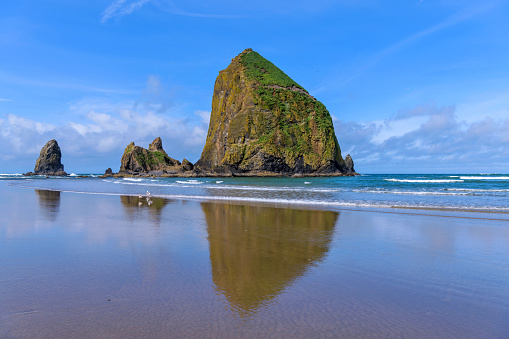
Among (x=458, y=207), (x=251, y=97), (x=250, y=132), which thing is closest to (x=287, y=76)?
(x=251, y=97)

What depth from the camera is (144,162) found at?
101125 mm

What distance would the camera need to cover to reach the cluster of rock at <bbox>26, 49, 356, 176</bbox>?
72.8m

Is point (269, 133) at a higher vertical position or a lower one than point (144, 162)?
higher

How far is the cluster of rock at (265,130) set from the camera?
72.8 meters

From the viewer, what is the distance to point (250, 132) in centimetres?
7444

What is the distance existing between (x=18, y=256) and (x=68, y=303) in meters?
3.18

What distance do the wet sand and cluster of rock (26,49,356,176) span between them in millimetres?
63646

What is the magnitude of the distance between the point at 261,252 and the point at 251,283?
210 centimetres

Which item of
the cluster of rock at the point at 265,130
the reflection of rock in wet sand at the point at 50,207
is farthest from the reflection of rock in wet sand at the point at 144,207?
the cluster of rock at the point at 265,130

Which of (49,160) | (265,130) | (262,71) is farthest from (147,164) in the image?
(49,160)

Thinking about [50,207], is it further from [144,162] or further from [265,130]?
[144,162]

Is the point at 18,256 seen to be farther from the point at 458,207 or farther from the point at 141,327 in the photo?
the point at 458,207

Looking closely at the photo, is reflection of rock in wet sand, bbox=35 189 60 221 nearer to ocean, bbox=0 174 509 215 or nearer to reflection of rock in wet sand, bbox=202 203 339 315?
reflection of rock in wet sand, bbox=202 203 339 315

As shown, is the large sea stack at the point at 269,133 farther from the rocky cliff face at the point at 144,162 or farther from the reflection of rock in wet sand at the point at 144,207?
the reflection of rock in wet sand at the point at 144,207
